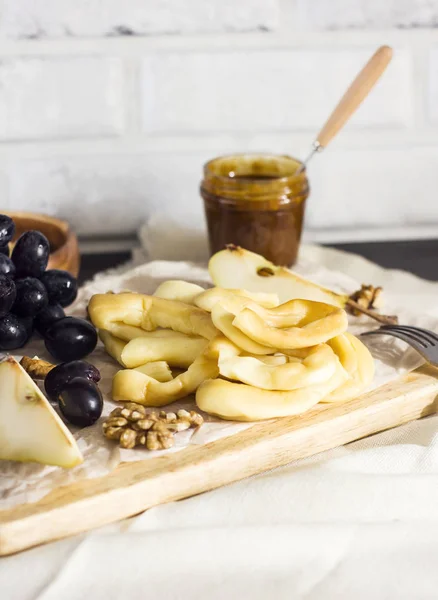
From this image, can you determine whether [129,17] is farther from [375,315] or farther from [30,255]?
[375,315]

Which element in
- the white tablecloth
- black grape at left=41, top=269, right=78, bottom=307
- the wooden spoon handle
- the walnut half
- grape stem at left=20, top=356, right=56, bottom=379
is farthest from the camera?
the wooden spoon handle

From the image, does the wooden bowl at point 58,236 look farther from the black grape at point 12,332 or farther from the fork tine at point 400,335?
the fork tine at point 400,335

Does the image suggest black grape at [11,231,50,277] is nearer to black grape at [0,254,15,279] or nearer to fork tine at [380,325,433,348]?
black grape at [0,254,15,279]

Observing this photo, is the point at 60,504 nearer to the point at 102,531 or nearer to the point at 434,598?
the point at 102,531

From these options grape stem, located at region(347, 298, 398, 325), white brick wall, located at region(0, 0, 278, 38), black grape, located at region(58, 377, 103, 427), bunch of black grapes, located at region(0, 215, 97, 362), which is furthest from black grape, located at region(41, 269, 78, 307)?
white brick wall, located at region(0, 0, 278, 38)

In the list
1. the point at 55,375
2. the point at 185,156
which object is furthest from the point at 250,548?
the point at 185,156

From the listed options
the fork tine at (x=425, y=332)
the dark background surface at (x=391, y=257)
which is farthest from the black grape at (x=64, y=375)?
the dark background surface at (x=391, y=257)

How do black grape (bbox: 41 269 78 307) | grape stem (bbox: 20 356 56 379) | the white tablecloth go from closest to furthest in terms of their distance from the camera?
the white tablecloth → grape stem (bbox: 20 356 56 379) → black grape (bbox: 41 269 78 307)
